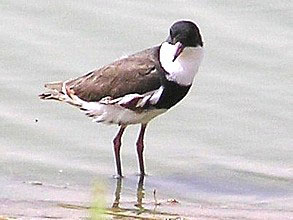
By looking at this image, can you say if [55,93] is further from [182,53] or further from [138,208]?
[138,208]

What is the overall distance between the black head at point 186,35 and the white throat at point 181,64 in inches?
1.2

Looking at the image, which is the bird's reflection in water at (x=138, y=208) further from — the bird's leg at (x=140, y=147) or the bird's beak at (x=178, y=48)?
the bird's beak at (x=178, y=48)

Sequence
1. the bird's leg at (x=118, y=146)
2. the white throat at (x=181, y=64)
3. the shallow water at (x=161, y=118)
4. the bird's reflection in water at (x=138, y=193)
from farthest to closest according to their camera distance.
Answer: the bird's leg at (x=118, y=146) → the shallow water at (x=161, y=118) → the white throat at (x=181, y=64) → the bird's reflection in water at (x=138, y=193)

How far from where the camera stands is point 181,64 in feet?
20.5

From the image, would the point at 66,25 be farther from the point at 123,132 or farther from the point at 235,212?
the point at 235,212

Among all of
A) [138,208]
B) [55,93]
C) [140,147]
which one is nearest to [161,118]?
[140,147]

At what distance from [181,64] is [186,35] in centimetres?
18

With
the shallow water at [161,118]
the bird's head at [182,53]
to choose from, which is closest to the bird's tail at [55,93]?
the shallow water at [161,118]

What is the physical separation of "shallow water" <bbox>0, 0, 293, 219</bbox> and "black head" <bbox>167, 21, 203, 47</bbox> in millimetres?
995

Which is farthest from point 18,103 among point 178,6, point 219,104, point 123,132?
point 178,6

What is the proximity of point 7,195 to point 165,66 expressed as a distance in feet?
4.12

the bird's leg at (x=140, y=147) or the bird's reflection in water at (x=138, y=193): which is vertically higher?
the bird's leg at (x=140, y=147)

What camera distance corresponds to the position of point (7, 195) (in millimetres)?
6078

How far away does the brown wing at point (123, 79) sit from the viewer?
20.7 ft
